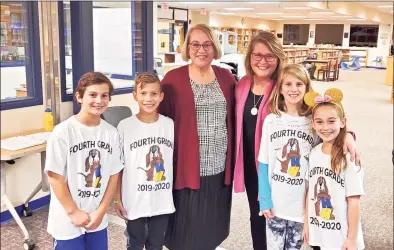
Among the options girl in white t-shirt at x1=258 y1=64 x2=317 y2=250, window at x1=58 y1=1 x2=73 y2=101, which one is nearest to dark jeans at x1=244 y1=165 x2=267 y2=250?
girl in white t-shirt at x1=258 y1=64 x2=317 y2=250

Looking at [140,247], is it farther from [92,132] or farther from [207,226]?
[92,132]

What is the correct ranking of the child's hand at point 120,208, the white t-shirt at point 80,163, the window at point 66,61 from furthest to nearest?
the window at point 66,61, the child's hand at point 120,208, the white t-shirt at point 80,163

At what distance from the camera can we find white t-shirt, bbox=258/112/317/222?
1455mm

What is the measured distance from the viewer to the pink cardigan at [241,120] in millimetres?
1544

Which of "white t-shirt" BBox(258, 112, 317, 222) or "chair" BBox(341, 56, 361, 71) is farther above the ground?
"chair" BBox(341, 56, 361, 71)

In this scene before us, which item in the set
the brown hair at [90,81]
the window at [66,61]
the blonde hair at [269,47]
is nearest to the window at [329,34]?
the window at [66,61]

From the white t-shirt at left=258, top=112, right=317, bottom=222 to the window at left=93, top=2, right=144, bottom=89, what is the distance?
176cm

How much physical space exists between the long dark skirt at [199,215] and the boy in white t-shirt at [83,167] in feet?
1.08

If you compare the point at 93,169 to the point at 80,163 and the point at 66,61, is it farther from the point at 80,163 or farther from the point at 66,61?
the point at 66,61

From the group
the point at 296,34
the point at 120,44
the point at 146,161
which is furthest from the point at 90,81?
the point at 296,34

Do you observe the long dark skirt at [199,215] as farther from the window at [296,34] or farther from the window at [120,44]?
the window at [296,34]

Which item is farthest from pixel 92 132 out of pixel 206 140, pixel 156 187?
pixel 206 140

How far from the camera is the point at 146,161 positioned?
145cm

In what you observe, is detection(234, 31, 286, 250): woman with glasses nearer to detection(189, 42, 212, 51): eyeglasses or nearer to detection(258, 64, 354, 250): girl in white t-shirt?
detection(258, 64, 354, 250): girl in white t-shirt
